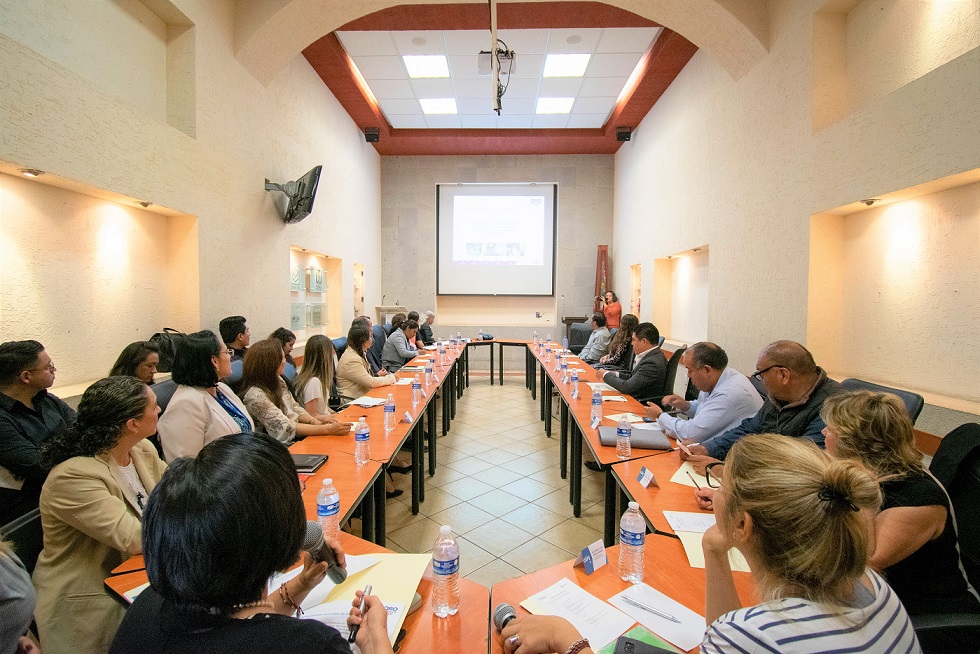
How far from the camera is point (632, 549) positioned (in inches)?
53.7

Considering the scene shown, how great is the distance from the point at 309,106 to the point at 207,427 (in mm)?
5098

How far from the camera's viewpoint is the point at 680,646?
107 cm

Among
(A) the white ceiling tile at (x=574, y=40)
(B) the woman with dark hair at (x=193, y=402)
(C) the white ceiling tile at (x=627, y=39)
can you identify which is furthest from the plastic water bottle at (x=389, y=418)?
(C) the white ceiling tile at (x=627, y=39)

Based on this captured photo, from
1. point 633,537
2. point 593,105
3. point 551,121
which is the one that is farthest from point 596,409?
point 551,121

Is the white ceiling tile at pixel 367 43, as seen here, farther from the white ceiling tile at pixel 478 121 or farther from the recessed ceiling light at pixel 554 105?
the recessed ceiling light at pixel 554 105

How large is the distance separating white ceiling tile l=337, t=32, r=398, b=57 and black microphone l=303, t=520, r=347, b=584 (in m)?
5.81

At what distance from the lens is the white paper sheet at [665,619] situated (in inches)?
43.1

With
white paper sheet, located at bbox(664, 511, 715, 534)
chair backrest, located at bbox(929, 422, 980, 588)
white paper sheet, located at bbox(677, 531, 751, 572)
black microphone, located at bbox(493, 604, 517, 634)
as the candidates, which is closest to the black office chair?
chair backrest, located at bbox(929, 422, 980, 588)

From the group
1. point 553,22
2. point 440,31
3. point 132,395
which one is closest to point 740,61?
point 553,22

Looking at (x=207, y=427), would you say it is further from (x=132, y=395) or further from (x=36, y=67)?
(x=36, y=67)

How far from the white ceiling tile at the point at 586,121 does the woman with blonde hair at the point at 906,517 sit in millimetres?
7614

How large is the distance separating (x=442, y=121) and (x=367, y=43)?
268cm

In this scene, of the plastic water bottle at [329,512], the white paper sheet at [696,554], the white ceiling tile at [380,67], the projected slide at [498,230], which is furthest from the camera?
the projected slide at [498,230]

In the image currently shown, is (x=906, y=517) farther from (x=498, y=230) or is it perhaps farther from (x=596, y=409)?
(x=498, y=230)
